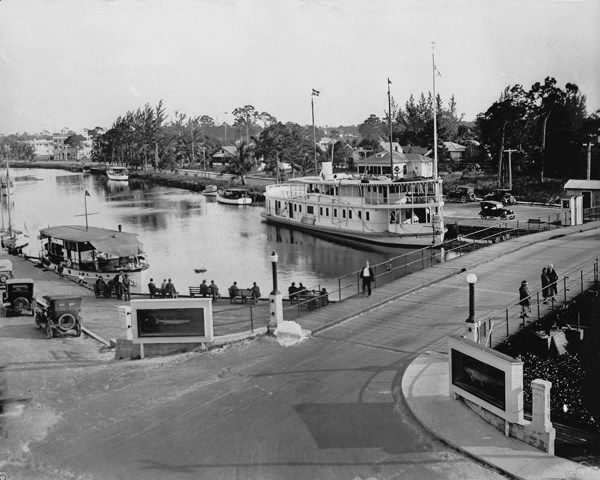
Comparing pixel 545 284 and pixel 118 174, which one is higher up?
pixel 118 174

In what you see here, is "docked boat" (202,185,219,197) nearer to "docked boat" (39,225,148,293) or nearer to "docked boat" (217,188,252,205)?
"docked boat" (217,188,252,205)

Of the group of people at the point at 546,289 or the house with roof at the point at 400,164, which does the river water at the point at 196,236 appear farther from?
the house with roof at the point at 400,164

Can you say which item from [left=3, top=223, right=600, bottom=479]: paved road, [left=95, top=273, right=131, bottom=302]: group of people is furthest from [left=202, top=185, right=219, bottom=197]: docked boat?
[left=3, top=223, right=600, bottom=479]: paved road

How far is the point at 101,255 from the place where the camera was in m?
34.5

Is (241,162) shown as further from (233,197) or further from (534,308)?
(534,308)

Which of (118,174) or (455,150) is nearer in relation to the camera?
(118,174)

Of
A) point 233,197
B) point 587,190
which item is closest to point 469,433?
point 587,190

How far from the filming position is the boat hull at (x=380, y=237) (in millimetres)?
46250

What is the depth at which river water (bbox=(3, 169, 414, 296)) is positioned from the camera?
40.5 metres

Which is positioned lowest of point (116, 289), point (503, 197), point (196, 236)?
point (196, 236)

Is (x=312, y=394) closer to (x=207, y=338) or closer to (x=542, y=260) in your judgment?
(x=207, y=338)

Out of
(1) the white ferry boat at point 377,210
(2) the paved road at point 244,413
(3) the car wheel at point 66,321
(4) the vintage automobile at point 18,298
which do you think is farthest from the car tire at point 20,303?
(1) the white ferry boat at point 377,210

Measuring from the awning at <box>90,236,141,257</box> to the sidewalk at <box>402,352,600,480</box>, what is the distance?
771 inches

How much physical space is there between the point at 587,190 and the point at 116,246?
28.3m
